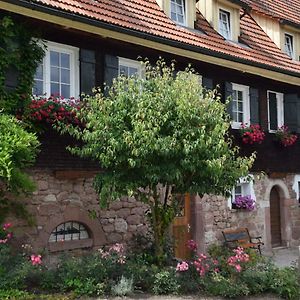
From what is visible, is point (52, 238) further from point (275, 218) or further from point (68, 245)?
point (275, 218)

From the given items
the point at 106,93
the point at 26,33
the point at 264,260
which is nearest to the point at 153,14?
the point at 106,93

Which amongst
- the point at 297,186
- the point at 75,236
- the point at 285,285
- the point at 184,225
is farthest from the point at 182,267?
the point at 297,186

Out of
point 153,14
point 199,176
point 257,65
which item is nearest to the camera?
point 199,176

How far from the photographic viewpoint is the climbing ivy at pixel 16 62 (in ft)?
30.7

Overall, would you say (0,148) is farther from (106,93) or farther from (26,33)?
(106,93)

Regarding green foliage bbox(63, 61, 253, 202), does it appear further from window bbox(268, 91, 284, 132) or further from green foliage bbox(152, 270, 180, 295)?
window bbox(268, 91, 284, 132)

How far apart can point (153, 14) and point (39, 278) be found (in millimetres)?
6899

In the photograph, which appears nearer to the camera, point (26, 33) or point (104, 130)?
point (104, 130)

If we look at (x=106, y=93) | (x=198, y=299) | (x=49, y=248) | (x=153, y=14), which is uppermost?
(x=153, y=14)

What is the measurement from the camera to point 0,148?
24.9 ft

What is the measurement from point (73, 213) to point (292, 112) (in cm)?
806

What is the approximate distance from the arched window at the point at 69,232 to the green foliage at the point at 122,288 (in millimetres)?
2563

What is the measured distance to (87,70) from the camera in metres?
10.8

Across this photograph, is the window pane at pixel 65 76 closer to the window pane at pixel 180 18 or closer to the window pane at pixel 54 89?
the window pane at pixel 54 89
